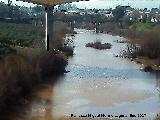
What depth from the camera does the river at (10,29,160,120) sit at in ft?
45.5

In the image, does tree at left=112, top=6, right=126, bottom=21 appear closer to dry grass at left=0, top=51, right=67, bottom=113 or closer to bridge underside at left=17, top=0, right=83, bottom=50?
bridge underside at left=17, top=0, right=83, bottom=50

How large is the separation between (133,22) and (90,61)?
→ 910 inches

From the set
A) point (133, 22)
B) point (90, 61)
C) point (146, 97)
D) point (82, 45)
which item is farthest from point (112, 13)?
point (146, 97)

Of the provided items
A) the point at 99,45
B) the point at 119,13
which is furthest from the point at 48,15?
the point at 119,13

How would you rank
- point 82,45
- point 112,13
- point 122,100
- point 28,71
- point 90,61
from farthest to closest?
point 112,13 < point 82,45 < point 90,61 < point 28,71 < point 122,100

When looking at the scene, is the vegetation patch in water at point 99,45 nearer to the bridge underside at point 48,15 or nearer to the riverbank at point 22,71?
the bridge underside at point 48,15

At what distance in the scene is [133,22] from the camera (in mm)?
47562

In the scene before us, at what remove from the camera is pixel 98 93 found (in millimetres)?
16672

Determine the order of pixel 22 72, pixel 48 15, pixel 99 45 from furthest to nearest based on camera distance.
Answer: pixel 99 45, pixel 48 15, pixel 22 72

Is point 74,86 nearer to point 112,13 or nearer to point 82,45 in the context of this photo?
point 82,45

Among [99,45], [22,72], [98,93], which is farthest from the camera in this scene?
[99,45]

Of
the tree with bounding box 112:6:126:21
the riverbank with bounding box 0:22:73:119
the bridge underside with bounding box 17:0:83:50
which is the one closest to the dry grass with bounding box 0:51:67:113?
the riverbank with bounding box 0:22:73:119

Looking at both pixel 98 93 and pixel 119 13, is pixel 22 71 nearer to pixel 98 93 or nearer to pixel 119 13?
pixel 98 93

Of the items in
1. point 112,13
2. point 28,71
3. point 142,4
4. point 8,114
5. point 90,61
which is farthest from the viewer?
point 142,4
